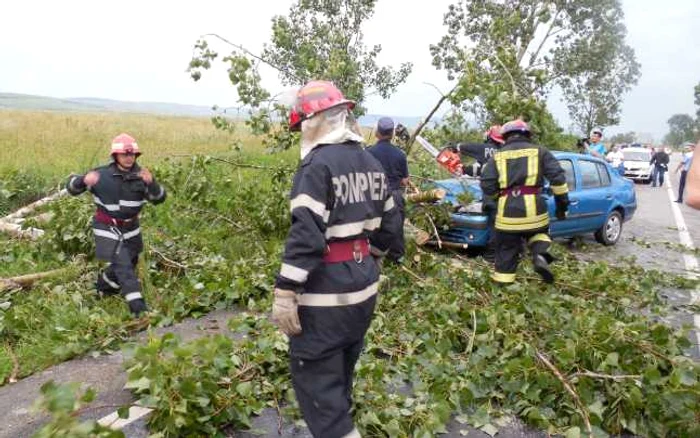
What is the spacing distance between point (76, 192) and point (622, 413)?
15.2 feet

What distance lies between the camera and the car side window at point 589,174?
329 inches

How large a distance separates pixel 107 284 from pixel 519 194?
418cm

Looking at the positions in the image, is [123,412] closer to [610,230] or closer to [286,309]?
[286,309]

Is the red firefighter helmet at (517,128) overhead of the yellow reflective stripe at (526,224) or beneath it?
overhead

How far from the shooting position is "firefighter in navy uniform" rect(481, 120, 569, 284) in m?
5.50

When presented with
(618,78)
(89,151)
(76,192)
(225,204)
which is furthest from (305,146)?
(618,78)

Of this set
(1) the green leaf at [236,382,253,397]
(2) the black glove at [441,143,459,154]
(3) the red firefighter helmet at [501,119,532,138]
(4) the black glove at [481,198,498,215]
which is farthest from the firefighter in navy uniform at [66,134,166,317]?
(2) the black glove at [441,143,459,154]

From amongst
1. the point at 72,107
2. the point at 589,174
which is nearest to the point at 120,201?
the point at 589,174

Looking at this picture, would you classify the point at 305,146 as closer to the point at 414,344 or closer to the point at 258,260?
the point at 414,344

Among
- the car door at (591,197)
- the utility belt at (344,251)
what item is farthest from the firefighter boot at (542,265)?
the utility belt at (344,251)

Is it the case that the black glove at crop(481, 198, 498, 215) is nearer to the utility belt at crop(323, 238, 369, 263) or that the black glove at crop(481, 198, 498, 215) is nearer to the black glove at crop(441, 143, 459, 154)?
the black glove at crop(441, 143, 459, 154)

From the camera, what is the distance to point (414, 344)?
4.14 metres

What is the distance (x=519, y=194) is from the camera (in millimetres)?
5551

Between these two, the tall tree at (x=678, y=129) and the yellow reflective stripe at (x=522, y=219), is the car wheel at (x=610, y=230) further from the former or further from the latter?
the tall tree at (x=678, y=129)
